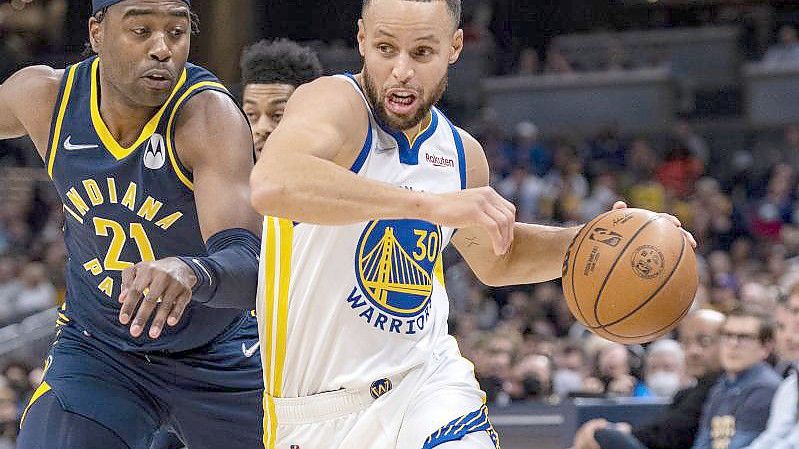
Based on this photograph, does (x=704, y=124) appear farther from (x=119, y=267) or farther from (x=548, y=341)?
(x=119, y=267)

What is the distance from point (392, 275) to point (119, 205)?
95cm

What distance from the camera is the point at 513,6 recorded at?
22.1m

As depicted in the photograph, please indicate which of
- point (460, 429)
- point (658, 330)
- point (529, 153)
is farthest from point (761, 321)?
point (529, 153)

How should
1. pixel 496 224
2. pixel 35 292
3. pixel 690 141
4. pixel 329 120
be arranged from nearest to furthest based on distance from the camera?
pixel 496 224 → pixel 329 120 → pixel 35 292 → pixel 690 141

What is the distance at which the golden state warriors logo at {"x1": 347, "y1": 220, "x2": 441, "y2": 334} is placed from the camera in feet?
11.9

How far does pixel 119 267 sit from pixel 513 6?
18885 millimetres

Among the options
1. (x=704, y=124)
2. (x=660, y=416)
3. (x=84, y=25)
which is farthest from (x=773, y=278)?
(x=84, y=25)

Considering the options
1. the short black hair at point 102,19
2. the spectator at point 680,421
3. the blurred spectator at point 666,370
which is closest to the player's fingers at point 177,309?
the short black hair at point 102,19

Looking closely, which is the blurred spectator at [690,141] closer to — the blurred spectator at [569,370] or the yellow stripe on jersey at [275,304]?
the blurred spectator at [569,370]

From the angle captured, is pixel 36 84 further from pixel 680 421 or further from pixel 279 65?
pixel 680 421

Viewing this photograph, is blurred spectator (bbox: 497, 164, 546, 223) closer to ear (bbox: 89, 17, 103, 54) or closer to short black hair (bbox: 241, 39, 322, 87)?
short black hair (bbox: 241, 39, 322, 87)

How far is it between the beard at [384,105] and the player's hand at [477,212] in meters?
0.55

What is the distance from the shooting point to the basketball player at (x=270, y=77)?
4.96 meters

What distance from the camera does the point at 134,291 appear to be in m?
3.19
